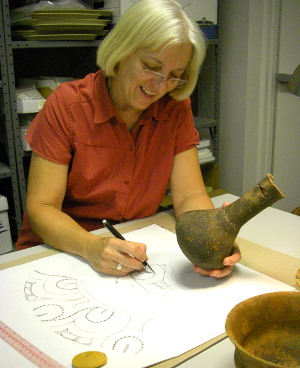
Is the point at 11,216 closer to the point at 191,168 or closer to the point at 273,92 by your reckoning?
the point at 191,168

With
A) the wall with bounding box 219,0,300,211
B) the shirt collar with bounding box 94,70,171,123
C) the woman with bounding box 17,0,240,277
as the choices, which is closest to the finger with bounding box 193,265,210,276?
the woman with bounding box 17,0,240,277

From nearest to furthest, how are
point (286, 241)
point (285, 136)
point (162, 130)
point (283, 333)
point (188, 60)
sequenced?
point (283, 333)
point (286, 241)
point (188, 60)
point (162, 130)
point (285, 136)

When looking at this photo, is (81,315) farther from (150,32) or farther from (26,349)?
(150,32)

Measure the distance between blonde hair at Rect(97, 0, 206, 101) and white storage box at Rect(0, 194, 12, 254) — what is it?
0.99 metres

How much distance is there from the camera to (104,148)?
1.24 meters

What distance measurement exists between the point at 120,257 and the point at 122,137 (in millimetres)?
450

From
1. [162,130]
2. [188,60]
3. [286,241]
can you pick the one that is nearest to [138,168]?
[162,130]

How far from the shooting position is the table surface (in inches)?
26.6

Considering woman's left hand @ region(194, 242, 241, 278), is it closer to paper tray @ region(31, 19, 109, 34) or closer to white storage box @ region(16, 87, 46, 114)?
white storage box @ region(16, 87, 46, 114)

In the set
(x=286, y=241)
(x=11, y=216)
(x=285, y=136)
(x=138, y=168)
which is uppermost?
(x=138, y=168)

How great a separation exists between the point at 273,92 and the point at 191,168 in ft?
4.47

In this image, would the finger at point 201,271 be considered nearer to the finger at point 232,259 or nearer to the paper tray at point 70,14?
the finger at point 232,259

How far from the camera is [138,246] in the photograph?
3.01 ft

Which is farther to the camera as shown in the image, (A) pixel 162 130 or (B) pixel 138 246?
(A) pixel 162 130
